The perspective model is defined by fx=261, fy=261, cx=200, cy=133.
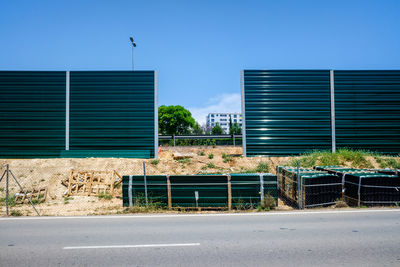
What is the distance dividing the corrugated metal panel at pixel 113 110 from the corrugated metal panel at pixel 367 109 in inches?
618

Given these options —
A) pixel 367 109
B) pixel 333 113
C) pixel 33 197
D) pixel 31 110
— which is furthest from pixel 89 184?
pixel 367 109

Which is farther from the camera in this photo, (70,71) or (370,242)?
(70,71)

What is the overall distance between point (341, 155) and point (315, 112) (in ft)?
13.8

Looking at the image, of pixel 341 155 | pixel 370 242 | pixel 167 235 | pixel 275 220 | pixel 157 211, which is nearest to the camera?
pixel 370 242

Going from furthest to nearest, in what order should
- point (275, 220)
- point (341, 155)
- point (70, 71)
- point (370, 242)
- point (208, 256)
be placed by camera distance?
point (70, 71) → point (341, 155) → point (275, 220) → point (370, 242) → point (208, 256)

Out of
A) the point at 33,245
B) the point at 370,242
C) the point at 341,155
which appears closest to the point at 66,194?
the point at 33,245

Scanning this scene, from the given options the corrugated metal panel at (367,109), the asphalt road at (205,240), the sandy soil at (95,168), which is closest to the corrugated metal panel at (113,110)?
the sandy soil at (95,168)

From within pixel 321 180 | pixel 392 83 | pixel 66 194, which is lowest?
pixel 66 194

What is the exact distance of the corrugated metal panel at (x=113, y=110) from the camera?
20.9 m

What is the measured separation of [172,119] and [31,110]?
49765 mm

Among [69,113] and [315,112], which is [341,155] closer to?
[315,112]

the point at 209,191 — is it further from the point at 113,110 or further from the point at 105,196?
the point at 113,110

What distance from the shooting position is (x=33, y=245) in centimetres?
593

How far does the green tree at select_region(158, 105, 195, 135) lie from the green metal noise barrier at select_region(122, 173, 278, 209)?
60.0 m
